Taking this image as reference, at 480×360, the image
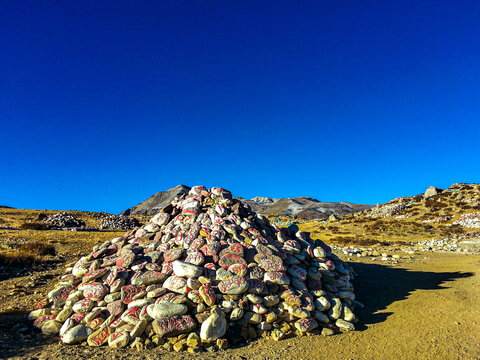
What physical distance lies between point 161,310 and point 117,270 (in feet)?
6.52

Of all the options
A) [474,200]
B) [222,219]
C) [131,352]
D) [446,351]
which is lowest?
[446,351]

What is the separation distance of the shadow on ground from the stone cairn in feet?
0.98

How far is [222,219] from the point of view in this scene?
912cm

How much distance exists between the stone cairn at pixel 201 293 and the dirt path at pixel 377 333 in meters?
0.31

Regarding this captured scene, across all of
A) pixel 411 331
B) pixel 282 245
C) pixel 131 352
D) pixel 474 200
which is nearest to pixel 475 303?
pixel 411 331

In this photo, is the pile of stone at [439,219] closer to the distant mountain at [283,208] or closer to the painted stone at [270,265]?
the painted stone at [270,265]

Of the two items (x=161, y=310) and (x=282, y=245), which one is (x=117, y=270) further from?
(x=282, y=245)

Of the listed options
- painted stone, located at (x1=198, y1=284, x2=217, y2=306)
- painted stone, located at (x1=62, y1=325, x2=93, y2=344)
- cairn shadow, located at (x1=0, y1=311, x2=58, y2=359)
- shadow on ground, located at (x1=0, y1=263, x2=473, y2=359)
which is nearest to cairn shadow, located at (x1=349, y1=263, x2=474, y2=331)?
shadow on ground, located at (x1=0, y1=263, x2=473, y2=359)

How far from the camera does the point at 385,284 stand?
10.7 meters

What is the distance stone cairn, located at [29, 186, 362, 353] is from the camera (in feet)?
19.6

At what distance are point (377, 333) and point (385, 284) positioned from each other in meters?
4.81

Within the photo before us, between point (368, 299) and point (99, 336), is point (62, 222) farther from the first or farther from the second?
point (368, 299)

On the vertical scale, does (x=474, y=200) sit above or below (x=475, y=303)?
above

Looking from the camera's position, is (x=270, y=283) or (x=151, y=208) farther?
(x=151, y=208)
